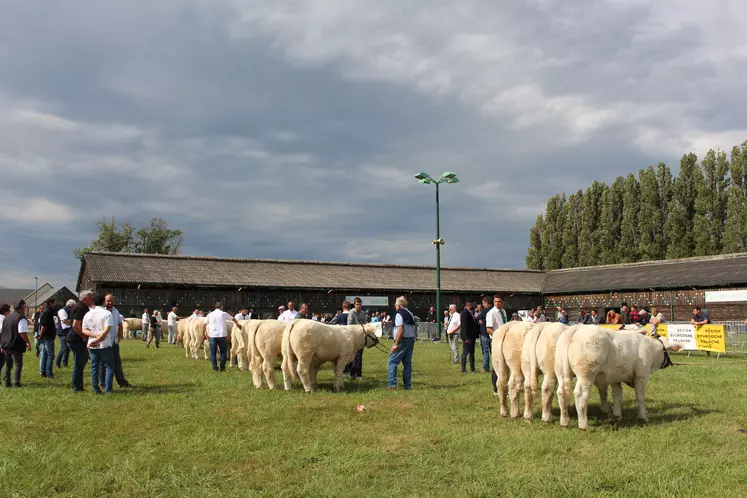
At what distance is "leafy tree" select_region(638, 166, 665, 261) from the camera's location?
5328 centimetres

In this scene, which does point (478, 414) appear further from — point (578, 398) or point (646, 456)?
point (646, 456)

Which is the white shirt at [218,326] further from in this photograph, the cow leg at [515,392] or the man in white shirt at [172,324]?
the man in white shirt at [172,324]

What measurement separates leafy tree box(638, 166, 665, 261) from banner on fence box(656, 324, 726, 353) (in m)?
34.2

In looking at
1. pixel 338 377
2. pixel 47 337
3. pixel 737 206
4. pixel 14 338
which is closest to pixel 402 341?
pixel 338 377

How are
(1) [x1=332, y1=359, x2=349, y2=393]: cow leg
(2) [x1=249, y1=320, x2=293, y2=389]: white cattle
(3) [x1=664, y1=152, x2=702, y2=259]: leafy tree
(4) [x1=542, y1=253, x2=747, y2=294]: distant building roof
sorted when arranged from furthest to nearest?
(3) [x1=664, y1=152, x2=702, y2=259]: leafy tree < (4) [x1=542, y1=253, x2=747, y2=294]: distant building roof < (2) [x1=249, y1=320, x2=293, y2=389]: white cattle < (1) [x1=332, y1=359, x2=349, y2=393]: cow leg

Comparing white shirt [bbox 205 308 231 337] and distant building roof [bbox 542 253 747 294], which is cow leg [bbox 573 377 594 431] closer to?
white shirt [bbox 205 308 231 337]

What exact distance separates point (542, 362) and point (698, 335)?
1601cm

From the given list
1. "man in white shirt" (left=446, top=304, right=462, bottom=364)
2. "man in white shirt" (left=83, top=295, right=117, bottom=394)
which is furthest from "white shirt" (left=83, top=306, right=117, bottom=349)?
"man in white shirt" (left=446, top=304, right=462, bottom=364)

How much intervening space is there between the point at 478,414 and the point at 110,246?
252 ft

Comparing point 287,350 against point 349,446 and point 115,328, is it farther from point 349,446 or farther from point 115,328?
point 349,446

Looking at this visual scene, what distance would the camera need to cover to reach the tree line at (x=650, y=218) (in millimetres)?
48656

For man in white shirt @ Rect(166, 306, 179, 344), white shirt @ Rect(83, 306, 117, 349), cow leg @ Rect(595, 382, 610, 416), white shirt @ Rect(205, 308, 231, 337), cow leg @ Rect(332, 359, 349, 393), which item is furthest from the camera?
man in white shirt @ Rect(166, 306, 179, 344)

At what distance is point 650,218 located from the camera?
5394 centimetres

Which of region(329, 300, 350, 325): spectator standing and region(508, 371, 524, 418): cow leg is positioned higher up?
region(329, 300, 350, 325): spectator standing
